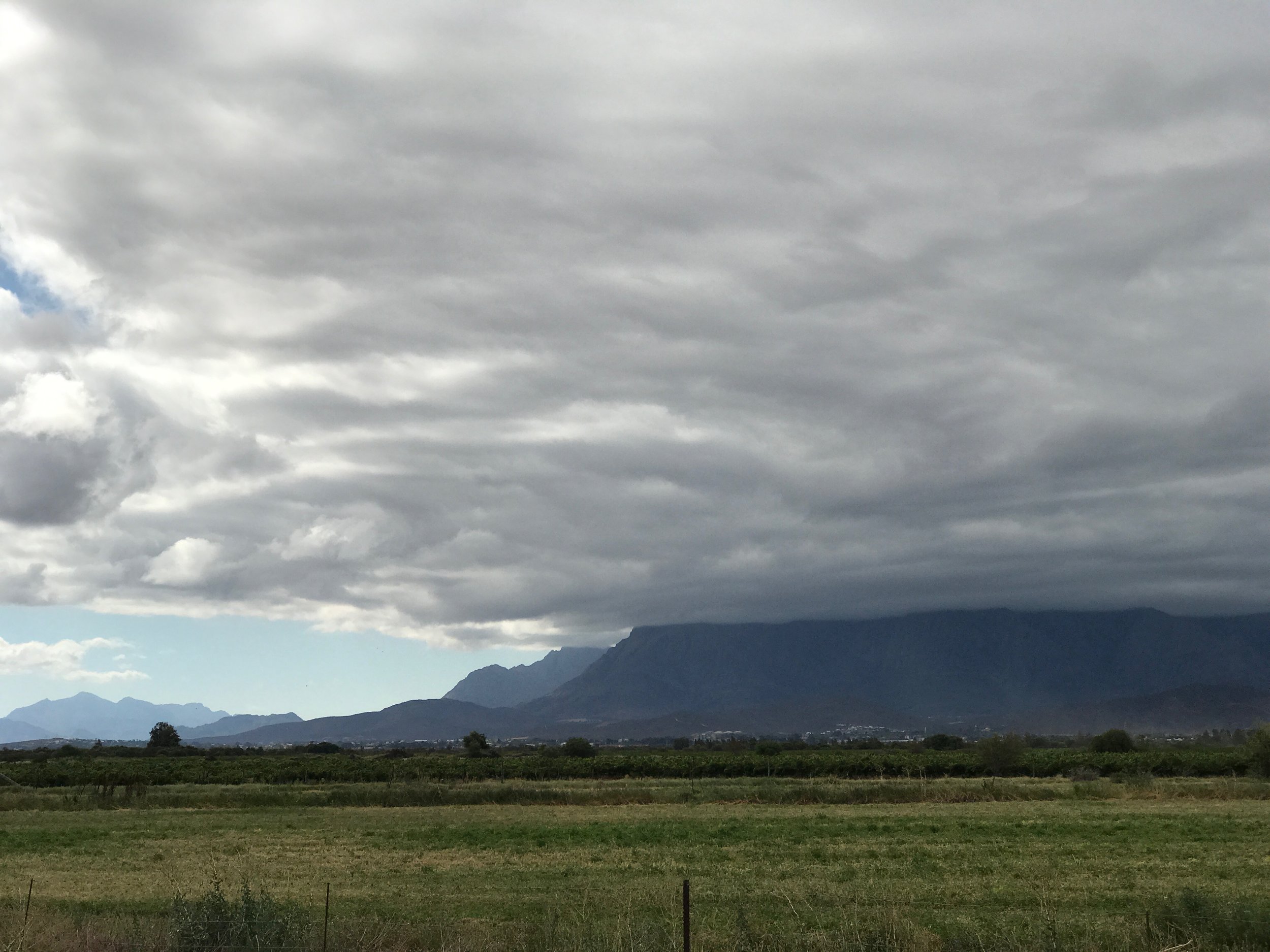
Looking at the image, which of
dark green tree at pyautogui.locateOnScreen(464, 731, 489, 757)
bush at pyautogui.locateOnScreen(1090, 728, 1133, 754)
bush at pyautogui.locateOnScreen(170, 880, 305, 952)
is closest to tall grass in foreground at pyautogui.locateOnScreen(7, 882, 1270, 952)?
bush at pyautogui.locateOnScreen(170, 880, 305, 952)

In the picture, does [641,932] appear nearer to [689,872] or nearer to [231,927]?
[231,927]

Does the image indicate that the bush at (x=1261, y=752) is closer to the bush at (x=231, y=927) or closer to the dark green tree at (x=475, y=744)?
the bush at (x=231, y=927)

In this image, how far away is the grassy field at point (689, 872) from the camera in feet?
65.9

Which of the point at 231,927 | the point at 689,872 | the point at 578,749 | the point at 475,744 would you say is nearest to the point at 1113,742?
the point at 578,749

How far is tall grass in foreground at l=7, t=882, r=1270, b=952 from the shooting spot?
56.5 feet

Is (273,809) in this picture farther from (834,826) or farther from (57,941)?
(57,941)

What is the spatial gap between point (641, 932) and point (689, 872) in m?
15.8

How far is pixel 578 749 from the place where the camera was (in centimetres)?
17050

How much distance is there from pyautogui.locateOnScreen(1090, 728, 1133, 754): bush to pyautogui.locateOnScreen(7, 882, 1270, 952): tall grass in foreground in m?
125

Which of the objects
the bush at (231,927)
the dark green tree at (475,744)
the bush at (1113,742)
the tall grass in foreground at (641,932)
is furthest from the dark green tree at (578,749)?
the bush at (231,927)

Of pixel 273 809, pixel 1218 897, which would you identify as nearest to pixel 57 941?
pixel 1218 897

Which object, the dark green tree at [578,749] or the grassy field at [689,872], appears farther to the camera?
the dark green tree at [578,749]

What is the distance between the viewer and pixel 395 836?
47031 mm

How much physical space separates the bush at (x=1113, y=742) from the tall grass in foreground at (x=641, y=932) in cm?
12518
